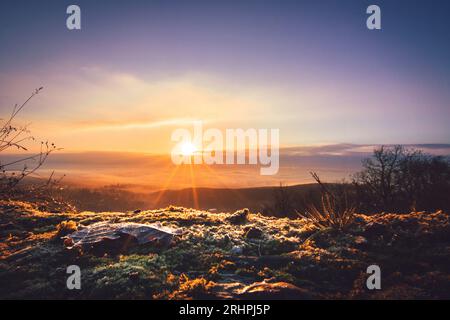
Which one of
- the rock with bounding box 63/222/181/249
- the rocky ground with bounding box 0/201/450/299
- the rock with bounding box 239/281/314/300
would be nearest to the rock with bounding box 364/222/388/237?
the rocky ground with bounding box 0/201/450/299

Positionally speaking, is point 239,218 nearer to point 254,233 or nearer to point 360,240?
point 254,233

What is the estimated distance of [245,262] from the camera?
11.2 metres

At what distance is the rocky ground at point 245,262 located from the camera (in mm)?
9188

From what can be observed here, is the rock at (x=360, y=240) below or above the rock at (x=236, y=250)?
above

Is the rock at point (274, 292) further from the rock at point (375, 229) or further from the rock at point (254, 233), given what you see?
the rock at point (375, 229)

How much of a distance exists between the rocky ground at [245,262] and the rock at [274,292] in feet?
0.08

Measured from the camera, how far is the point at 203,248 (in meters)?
12.3

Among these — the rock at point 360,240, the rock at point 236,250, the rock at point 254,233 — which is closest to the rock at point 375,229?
the rock at point 360,240

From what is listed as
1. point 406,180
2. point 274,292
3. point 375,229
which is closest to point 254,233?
point 375,229

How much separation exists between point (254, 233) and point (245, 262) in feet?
8.06

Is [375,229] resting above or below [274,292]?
above
